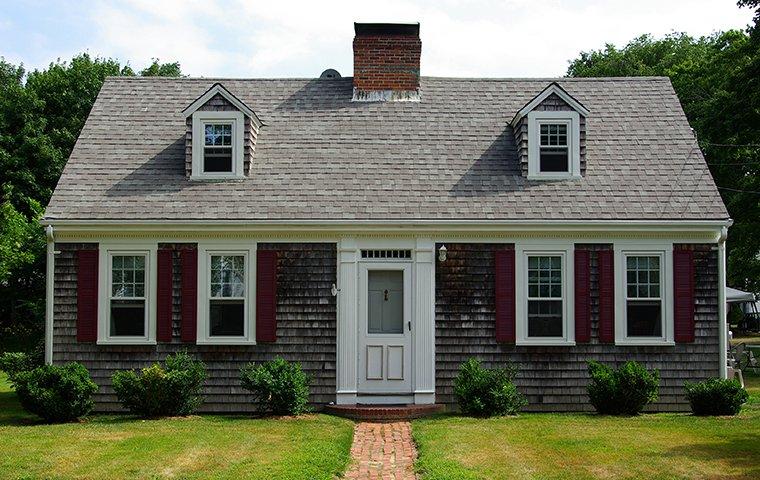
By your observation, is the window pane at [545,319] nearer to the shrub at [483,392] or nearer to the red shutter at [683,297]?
the shrub at [483,392]

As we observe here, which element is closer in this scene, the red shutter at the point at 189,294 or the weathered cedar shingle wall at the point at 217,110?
the red shutter at the point at 189,294

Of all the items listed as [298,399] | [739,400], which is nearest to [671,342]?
[739,400]

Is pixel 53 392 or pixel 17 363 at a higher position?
pixel 17 363

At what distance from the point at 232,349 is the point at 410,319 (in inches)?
124

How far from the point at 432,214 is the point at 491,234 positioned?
43.2 inches

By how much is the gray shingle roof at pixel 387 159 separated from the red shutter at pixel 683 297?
33.2 inches

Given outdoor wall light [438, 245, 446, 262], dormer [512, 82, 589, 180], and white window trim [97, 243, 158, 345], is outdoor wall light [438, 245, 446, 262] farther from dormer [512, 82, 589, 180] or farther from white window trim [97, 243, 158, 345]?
white window trim [97, 243, 158, 345]

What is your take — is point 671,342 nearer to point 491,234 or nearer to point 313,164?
point 491,234

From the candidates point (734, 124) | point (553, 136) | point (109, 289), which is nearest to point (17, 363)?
point (109, 289)

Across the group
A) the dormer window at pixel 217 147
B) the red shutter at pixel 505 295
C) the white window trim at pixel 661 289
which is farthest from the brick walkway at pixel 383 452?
the dormer window at pixel 217 147

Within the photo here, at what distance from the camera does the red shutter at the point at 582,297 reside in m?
15.7

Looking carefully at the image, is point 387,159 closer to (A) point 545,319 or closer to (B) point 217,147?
(B) point 217,147

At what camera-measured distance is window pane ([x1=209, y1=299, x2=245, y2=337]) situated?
15.7 m

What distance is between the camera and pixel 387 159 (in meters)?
17.2
